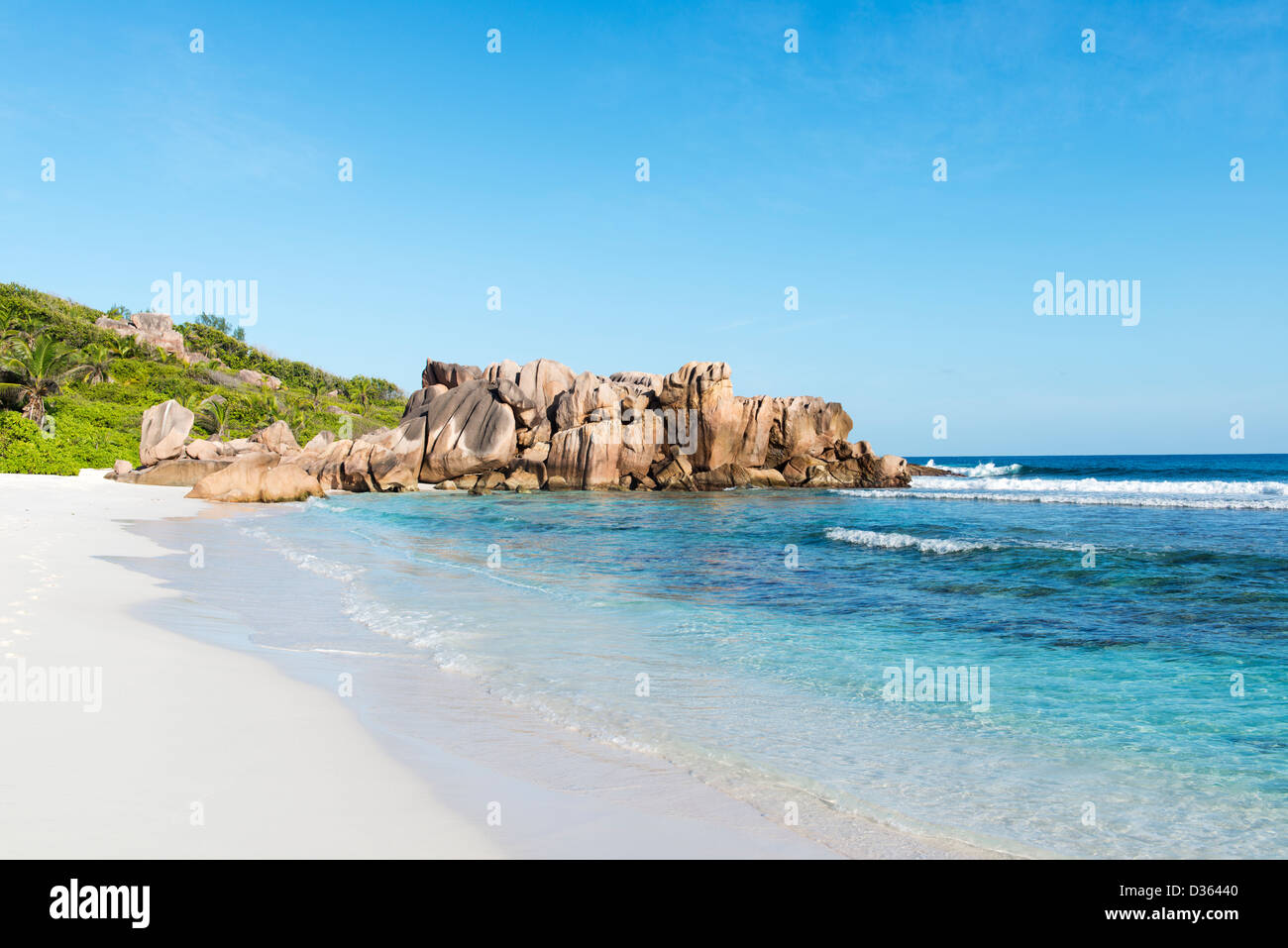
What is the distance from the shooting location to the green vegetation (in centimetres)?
4350

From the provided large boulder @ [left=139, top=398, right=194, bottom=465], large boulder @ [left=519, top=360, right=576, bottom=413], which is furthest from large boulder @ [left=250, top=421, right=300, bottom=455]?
large boulder @ [left=519, top=360, right=576, bottom=413]

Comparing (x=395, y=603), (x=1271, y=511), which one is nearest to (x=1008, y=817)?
(x=395, y=603)

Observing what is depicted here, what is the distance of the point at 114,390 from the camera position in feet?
192

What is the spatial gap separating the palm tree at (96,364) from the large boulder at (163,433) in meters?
23.4

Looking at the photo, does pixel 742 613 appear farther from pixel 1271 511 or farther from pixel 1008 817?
pixel 1271 511

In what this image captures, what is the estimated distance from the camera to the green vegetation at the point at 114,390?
43.5 metres

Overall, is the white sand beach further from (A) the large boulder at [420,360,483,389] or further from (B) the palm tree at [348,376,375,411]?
(B) the palm tree at [348,376,375,411]

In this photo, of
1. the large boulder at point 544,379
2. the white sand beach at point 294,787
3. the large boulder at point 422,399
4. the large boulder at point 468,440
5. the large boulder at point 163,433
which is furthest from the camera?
the large boulder at point 544,379

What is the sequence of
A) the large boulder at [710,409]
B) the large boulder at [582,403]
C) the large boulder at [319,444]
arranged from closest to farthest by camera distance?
the large boulder at [710,409] → the large boulder at [319,444] → the large boulder at [582,403]

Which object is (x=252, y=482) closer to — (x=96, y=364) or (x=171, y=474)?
(x=171, y=474)

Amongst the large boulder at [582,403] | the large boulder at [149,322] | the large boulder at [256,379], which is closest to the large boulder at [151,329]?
the large boulder at [149,322]

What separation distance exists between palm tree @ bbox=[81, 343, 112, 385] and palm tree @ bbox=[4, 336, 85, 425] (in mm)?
12288

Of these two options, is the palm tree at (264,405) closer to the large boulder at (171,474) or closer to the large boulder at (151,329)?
the large boulder at (151,329)
